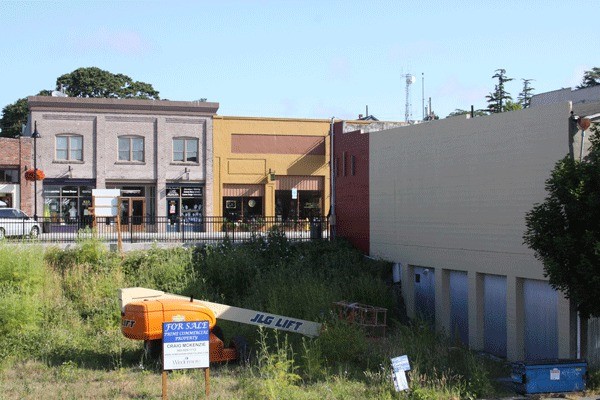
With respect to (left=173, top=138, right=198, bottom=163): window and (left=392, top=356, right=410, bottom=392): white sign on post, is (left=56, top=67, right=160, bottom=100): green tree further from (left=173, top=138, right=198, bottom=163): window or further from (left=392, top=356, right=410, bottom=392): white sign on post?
(left=392, top=356, right=410, bottom=392): white sign on post

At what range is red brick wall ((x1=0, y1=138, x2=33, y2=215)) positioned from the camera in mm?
45938

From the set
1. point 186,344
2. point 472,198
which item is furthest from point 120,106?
point 186,344

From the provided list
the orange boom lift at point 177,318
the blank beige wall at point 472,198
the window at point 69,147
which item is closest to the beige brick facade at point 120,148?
the window at point 69,147

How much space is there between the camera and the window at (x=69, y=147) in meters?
47.1

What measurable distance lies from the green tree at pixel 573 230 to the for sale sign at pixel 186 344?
796 cm

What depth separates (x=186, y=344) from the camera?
51.3 feet

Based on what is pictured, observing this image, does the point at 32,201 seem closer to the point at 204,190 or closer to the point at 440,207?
the point at 204,190

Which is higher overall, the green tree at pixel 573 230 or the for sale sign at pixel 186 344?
the green tree at pixel 573 230

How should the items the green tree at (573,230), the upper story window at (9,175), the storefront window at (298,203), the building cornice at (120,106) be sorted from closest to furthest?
the green tree at (573,230), the upper story window at (9,175), the building cornice at (120,106), the storefront window at (298,203)

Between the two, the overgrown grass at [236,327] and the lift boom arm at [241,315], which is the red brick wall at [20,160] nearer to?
the overgrown grass at [236,327]

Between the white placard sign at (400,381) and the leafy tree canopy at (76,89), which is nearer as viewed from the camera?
the white placard sign at (400,381)

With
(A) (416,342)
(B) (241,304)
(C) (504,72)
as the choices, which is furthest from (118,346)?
(C) (504,72)

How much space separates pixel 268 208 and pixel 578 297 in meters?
33.5

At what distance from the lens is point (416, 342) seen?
20.4m
